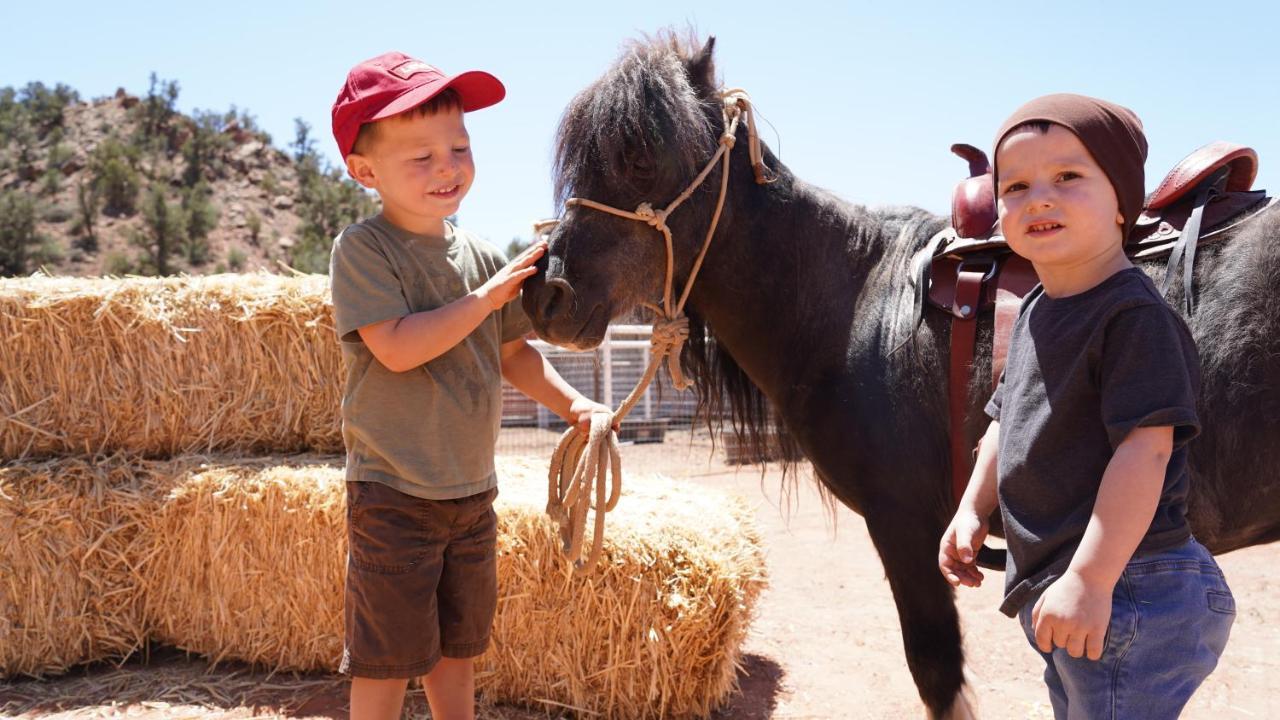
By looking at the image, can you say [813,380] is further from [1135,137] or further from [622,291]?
[1135,137]

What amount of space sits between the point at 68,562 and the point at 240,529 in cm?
82

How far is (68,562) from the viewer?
3.68m

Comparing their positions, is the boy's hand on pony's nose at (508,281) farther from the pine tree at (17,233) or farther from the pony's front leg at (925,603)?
the pine tree at (17,233)

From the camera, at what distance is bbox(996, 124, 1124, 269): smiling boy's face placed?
1.29 m

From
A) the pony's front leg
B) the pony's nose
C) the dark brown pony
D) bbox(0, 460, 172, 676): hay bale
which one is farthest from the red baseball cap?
bbox(0, 460, 172, 676): hay bale

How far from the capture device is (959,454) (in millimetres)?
2012

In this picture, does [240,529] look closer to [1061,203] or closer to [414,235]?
[414,235]

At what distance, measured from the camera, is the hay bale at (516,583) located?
314 cm

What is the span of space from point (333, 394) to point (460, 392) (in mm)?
2313

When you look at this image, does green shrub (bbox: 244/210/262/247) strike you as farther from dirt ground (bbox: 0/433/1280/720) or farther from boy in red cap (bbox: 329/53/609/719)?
boy in red cap (bbox: 329/53/609/719)

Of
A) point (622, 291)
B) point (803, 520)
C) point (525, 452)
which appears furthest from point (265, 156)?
point (622, 291)

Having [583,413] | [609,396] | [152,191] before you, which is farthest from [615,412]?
[152,191]

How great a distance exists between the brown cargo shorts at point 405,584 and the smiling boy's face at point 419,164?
0.68 meters

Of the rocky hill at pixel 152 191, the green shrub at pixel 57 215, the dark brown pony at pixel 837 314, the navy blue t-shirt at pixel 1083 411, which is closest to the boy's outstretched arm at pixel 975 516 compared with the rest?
the navy blue t-shirt at pixel 1083 411
